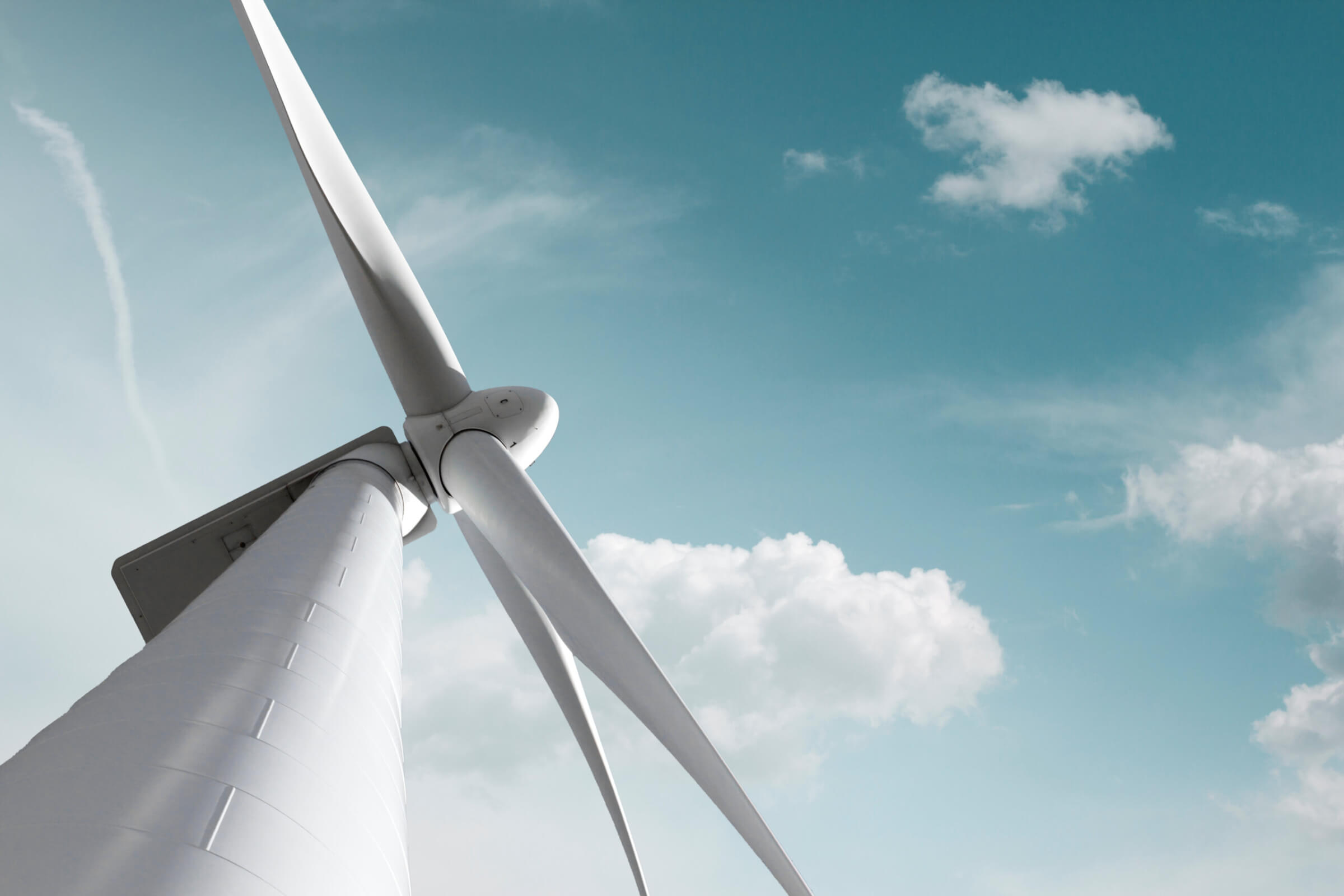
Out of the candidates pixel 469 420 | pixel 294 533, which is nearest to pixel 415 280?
pixel 469 420

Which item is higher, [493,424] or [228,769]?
[493,424]

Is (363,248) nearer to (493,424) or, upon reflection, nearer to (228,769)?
(493,424)

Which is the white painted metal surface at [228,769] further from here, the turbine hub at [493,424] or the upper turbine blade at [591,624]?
the turbine hub at [493,424]

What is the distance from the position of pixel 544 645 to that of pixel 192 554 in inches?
258

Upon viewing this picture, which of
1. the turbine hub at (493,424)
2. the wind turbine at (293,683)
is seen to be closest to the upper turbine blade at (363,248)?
the wind turbine at (293,683)

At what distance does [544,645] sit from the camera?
671 inches

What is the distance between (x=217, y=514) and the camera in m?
A: 13.4

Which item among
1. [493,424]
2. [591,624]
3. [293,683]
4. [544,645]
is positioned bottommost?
[293,683]

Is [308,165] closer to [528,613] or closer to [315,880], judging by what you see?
[528,613]

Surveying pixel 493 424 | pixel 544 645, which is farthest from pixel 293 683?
pixel 544 645

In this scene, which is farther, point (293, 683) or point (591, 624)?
point (591, 624)

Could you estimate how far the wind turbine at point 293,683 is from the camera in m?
2.62

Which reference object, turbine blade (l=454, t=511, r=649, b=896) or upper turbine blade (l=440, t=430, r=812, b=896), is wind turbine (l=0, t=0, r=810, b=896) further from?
turbine blade (l=454, t=511, r=649, b=896)

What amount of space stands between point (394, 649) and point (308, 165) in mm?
9201
